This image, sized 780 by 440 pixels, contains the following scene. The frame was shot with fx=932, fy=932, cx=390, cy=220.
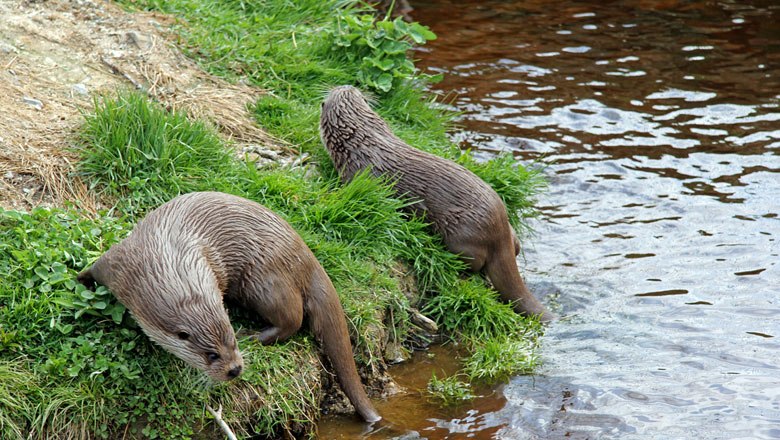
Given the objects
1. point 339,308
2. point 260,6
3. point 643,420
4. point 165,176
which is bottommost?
point 643,420

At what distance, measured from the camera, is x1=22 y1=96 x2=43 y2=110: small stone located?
4.48m

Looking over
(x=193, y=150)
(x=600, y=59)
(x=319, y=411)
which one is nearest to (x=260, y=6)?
(x=193, y=150)

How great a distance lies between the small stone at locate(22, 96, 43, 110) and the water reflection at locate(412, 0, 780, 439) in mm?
2493

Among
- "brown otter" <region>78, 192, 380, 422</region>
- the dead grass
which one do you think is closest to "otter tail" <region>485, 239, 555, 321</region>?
"brown otter" <region>78, 192, 380, 422</region>

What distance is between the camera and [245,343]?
3.48 m

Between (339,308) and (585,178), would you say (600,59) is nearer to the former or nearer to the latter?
(585,178)

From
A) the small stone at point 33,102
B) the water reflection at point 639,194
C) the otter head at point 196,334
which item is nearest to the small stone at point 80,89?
the small stone at point 33,102

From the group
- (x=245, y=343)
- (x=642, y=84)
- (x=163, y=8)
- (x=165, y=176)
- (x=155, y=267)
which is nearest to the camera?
(x=155, y=267)

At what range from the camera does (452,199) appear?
444 cm

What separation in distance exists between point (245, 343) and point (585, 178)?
3045 mm

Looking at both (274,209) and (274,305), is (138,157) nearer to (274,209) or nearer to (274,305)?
(274,209)

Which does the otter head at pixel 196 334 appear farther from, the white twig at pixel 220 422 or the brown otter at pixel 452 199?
the brown otter at pixel 452 199

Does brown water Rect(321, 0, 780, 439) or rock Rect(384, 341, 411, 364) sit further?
rock Rect(384, 341, 411, 364)

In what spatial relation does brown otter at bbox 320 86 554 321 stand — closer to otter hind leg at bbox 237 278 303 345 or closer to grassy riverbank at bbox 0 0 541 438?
grassy riverbank at bbox 0 0 541 438
